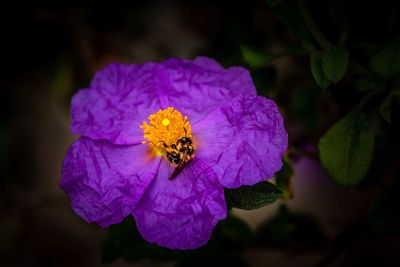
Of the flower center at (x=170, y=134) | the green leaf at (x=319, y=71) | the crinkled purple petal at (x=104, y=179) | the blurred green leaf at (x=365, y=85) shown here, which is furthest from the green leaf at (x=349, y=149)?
the crinkled purple petal at (x=104, y=179)

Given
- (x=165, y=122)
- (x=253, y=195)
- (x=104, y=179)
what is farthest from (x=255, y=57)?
(x=104, y=179)

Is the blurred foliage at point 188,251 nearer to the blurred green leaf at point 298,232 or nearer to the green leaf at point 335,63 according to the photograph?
the blurred green leaf at point 298,232

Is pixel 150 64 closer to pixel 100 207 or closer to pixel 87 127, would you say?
pixel 87 127

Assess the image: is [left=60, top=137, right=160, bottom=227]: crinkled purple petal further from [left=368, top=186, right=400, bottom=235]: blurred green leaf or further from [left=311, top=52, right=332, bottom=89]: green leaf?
[left=368, top=186, right=400, bottom=235]: blurred green leaf

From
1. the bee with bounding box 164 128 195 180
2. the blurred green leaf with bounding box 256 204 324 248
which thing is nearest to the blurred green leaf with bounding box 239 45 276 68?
the bee with bounding box 164 128 195 180

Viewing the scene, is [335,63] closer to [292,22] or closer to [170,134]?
[292,22]

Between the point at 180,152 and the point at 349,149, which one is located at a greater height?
the point at 180,152
